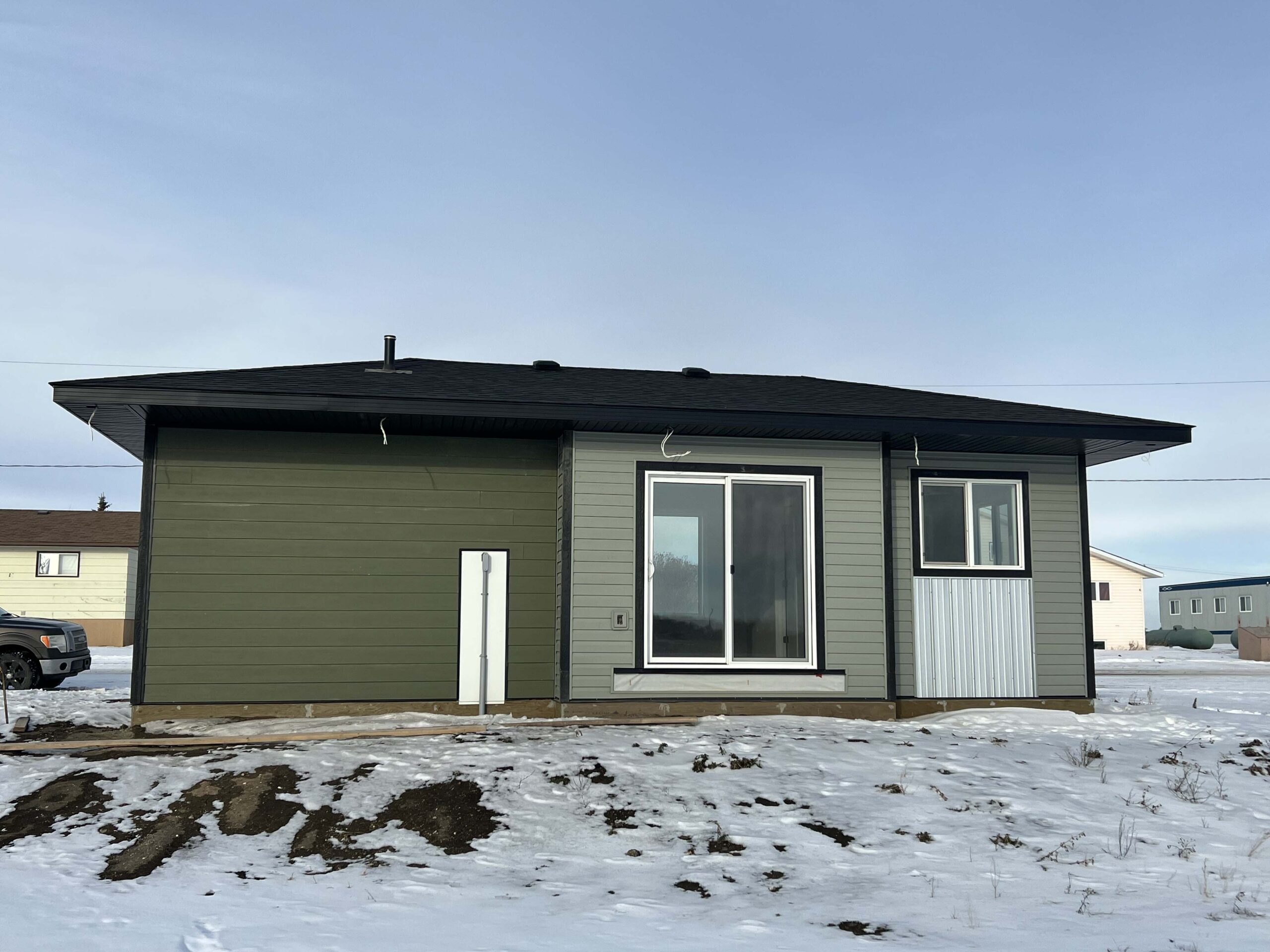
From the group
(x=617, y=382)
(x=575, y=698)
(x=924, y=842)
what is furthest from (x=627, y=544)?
(x=924, y=842)

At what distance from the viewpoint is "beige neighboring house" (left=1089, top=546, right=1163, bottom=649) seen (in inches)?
1532

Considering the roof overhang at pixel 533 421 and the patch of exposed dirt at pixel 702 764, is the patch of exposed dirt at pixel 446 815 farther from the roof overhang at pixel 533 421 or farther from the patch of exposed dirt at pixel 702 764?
the roof overhang at pixel 533 421

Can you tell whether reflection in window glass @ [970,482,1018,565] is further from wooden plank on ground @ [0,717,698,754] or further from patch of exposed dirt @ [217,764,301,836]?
patch of exposed dirt @ [217,764,301,836]

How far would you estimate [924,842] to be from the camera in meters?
5.69

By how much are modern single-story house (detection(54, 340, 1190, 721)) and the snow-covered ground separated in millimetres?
1142

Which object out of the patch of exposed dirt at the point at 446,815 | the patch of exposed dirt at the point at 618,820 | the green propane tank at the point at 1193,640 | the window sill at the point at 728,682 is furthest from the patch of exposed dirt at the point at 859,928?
the green propane tank at the point at 1193,640

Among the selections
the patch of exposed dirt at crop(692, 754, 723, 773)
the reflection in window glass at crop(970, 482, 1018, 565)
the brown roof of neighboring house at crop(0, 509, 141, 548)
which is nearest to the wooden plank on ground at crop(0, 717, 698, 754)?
the patch of exposed dirt at crop(692, 754, 723, 773)

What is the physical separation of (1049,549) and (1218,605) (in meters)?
46.8

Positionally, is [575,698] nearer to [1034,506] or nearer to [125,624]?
[1034,506]

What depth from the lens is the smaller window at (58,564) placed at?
28.8 m

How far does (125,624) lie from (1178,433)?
98.2ft

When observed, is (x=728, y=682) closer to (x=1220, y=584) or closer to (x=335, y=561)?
(x=335, y=561)

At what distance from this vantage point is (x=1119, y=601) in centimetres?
3906

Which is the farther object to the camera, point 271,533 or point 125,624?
point 125,624
